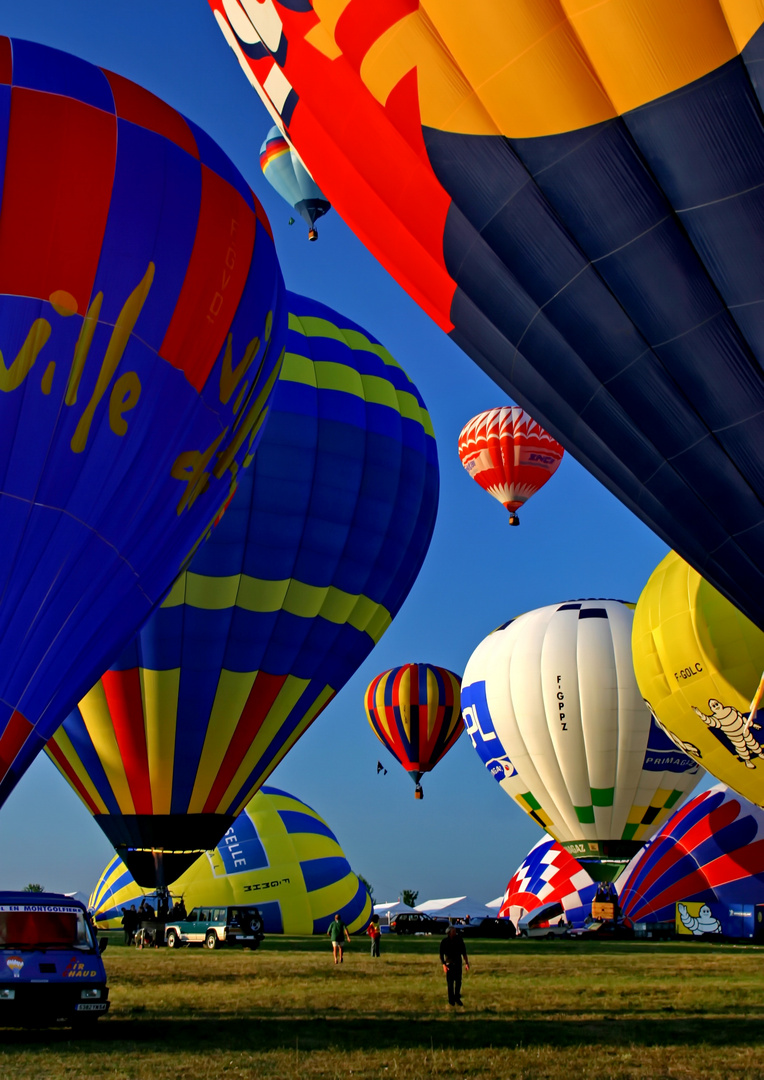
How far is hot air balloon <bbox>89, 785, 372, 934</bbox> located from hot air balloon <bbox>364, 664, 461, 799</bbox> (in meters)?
4.33

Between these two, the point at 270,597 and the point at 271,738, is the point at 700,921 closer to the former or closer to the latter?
the point at 271,738

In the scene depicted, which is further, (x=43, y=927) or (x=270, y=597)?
(x=270, y=597)

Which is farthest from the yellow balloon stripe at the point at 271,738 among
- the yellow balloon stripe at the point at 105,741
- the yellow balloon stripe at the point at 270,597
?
the yellow balloon stripe at the point at 105,741

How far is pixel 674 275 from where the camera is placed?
727 cm

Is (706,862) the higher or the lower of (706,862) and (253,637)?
the lower

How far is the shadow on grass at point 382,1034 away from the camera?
323 inches

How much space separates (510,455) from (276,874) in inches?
484

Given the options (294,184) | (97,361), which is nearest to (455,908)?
(294,184)

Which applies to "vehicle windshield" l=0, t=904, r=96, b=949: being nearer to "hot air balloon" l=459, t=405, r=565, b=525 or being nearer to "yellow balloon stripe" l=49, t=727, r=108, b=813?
"yellow balloon stripe" l=49, t=727, r=108, b=813

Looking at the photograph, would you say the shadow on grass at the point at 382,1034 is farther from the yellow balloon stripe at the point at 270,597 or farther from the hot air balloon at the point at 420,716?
the hot air balloon at the point at 420,716

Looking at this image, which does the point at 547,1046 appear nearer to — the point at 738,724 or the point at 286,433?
the point at 738,724

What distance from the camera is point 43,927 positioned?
29.6 feet

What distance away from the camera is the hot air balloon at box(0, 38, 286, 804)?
324 inches

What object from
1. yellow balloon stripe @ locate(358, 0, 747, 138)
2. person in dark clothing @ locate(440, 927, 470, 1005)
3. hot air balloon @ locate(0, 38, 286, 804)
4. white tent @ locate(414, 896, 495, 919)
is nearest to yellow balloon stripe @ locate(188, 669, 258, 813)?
person in dark clothing @ locate(440, 927, 470, 1005)
